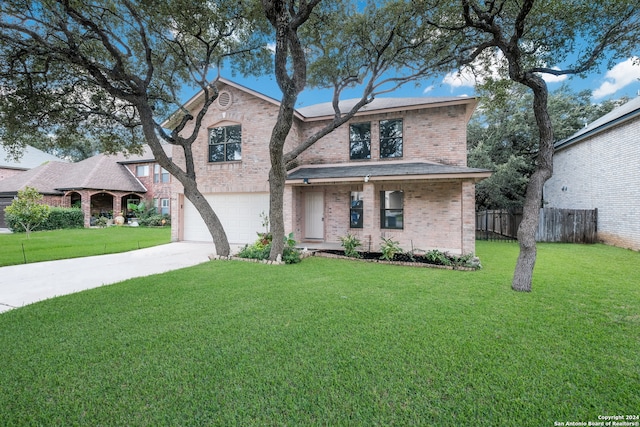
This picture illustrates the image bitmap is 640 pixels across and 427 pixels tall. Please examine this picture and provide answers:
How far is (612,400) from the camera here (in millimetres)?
2502

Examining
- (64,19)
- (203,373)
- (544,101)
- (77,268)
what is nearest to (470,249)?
(544,101)

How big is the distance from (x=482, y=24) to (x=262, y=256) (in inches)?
312

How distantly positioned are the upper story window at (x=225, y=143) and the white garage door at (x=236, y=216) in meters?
1.71

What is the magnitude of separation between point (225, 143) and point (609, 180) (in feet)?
55.5

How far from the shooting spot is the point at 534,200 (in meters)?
5.86

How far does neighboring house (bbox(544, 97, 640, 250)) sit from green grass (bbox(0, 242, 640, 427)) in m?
8.40

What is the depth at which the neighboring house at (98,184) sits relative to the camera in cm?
2175

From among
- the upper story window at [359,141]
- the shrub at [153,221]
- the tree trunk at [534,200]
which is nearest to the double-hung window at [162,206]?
the shrub at [153,221]

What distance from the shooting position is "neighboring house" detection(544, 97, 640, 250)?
36.4 feet

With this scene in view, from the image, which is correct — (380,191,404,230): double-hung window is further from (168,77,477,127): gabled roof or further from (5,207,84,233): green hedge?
(5,207,84,233): green hedge

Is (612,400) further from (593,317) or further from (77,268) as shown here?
(77,268)

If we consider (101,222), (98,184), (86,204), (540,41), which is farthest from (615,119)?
(86,204)

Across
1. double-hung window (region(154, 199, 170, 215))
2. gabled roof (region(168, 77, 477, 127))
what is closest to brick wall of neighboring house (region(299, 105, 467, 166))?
gabled roof (region(168, 77, 477, 127))

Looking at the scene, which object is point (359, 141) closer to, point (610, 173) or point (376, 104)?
point (376, 104)
